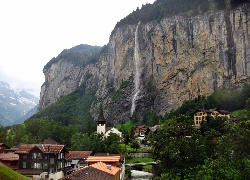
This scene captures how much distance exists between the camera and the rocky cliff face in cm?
13450

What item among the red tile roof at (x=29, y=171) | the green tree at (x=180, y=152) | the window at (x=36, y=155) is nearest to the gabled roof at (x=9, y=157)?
the red tile roof at (x=29, y=171)

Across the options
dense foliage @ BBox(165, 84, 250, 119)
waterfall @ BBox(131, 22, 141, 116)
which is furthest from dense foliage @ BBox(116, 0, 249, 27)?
dense foliage @ BBox(165, 84, 250, 119)

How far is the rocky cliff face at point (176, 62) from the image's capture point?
441 ft

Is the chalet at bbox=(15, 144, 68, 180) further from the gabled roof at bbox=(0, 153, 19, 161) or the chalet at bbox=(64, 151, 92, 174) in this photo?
the chalet at bbox=(64, 151, 92, 174)

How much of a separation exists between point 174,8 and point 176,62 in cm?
3289

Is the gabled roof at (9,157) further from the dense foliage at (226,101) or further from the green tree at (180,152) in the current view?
the dense foliage at (226,101)

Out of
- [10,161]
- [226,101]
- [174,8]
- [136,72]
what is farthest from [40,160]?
[174,8]

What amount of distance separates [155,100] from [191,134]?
119 metres

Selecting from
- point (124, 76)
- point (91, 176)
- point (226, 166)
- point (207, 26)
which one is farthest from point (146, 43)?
point (226, 166)

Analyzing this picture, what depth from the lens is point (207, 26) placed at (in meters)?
143

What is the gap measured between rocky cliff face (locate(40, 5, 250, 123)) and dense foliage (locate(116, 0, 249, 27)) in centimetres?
371

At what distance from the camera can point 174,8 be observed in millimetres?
164875

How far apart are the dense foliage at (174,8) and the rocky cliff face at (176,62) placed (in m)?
3.71

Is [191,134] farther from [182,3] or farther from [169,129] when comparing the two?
[182,3]
